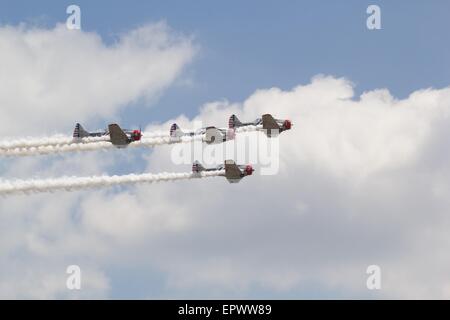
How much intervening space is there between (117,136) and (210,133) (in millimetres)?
14732

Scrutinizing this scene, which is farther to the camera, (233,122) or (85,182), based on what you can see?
(233,122)

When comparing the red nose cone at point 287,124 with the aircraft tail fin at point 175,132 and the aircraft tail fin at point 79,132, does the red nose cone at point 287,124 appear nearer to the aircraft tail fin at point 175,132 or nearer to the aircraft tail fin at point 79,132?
the aircraft tail fin at point 175,132

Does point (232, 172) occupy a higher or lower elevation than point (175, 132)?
lower

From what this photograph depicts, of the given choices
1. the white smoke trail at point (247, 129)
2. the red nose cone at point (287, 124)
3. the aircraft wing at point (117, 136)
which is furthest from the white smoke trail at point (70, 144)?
the red nose cone at point (287, 124)

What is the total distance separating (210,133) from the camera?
16350cm

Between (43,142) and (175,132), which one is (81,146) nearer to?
(43,142)

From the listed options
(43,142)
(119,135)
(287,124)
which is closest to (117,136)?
(119,135)

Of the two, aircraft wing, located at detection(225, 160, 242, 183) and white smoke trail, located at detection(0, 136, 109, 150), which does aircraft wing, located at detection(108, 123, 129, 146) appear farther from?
aircraft wing, located at detection(225, 160, 242, 183)

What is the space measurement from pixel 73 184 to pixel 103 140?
13.5 m

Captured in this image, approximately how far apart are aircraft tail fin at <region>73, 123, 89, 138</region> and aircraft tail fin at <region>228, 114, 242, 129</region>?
23.3m
